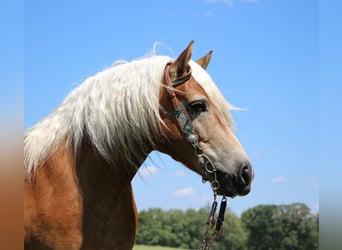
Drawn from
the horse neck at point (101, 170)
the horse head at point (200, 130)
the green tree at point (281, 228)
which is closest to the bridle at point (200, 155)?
the horse head at point (200, 130)

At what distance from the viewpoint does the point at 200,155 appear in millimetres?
3400

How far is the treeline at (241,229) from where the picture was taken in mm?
52969

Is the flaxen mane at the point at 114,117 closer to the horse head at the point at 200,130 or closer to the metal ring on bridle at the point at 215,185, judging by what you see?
the horse head at the point at 200,130

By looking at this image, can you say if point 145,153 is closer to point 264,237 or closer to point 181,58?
point 181,58

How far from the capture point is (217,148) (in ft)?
11.0

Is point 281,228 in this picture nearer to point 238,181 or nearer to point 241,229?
point 241,229

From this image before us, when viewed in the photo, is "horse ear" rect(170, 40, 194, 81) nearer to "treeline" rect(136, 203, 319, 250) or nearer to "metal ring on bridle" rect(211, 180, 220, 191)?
"metal ring on bridle" rect(211, 180, 220, 191)

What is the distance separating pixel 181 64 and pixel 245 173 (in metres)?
1.11

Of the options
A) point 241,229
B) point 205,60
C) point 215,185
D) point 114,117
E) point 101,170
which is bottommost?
point 241,229

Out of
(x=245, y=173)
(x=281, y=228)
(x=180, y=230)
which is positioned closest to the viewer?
(x=245, y=173)

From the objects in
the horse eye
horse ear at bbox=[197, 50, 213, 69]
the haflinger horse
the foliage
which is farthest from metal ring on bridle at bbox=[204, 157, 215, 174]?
the foliage

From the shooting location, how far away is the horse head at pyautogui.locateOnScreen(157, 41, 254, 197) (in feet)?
10.9

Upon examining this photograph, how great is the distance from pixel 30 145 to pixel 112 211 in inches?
37.9

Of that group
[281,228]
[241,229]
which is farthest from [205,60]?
[241,229]
